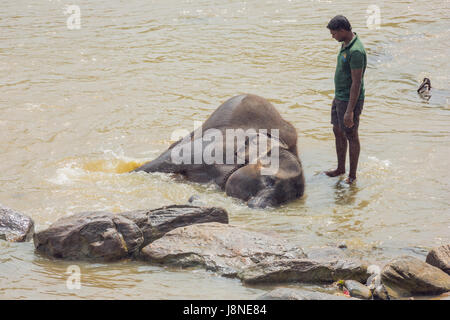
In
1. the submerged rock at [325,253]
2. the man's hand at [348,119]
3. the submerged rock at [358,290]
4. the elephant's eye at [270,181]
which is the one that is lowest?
the submerged rock at [325,253]

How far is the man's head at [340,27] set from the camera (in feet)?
22.1

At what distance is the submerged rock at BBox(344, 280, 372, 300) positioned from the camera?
4312 mm

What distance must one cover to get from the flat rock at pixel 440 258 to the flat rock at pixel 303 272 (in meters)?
0.61

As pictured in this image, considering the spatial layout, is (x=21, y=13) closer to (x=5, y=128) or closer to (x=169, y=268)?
(x=5, y=128)

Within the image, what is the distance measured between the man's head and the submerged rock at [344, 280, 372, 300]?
10.6 ft

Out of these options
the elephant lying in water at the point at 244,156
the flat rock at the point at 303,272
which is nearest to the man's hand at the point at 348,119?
the elephant lying in water at the point at 244,156

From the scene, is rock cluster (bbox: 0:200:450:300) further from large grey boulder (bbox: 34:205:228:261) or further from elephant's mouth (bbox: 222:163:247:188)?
elephant's mouth (bbox: 222:163:247:188)

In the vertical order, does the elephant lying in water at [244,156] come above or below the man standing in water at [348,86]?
below

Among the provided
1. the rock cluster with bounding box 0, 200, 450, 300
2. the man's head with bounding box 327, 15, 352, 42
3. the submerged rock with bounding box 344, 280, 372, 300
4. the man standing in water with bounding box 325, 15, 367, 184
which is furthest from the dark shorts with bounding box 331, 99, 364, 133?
the submerged rock with bounding box 344, 280, 372, 300

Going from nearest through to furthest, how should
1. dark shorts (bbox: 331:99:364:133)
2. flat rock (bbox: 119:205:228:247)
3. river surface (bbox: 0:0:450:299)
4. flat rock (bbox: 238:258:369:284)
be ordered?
1. flat rock (bbox: 238:258:369:284)
2. flat rock (bbox: 119:205:228:247)
3. river surface (bbox: 0:0:450:299)
4. dark shorts (bbox: 331:99:364:133)

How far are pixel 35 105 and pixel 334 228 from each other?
250 inches

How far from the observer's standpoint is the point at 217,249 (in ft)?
16.5
